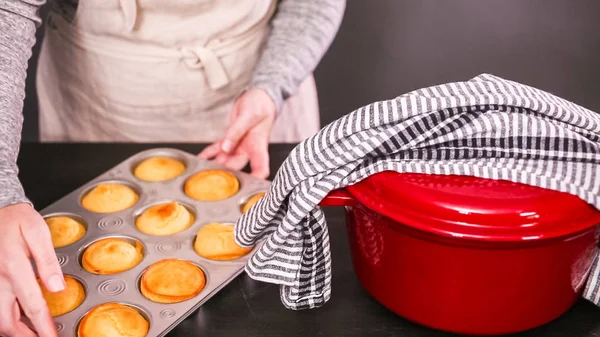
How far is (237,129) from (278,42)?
0.27 m

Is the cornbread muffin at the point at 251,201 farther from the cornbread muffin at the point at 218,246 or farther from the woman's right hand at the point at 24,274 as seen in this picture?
the woman's right hand at the point at 24,274

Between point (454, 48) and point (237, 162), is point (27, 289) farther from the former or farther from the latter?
point (454, 48)

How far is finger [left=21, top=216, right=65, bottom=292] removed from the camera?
0.78 metres

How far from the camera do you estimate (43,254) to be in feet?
2.58

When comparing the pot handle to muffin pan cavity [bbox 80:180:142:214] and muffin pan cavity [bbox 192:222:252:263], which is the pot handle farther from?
muffin pan cavity [bbox 80:180:142:214]

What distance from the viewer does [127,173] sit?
120cm

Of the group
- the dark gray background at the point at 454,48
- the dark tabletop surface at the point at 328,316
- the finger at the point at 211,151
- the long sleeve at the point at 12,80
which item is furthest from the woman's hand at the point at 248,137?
the dark gray background at the point at 454,48

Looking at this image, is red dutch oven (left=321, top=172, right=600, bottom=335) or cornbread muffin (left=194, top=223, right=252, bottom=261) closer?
red dutch oven (left=321, top=172, right=600, bottom=335)

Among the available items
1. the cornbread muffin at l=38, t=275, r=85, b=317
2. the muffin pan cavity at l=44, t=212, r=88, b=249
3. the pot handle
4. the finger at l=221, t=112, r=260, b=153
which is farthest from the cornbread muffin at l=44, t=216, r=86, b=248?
the pot handle

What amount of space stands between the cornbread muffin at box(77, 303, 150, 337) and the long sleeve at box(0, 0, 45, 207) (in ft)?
0.61

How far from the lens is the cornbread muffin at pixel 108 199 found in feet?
3.65

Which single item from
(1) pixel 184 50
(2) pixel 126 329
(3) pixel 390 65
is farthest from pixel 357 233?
(3) pixel 390 65

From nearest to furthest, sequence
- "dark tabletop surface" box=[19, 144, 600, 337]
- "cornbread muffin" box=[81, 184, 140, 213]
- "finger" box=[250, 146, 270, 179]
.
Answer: "dark tabletop surface" box=[19, 144, 600, 337], "cornbread muffin" box=[81, 184, 140, 213], "finger" box=[250, 146, 270, 179]

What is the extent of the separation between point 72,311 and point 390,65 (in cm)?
158
